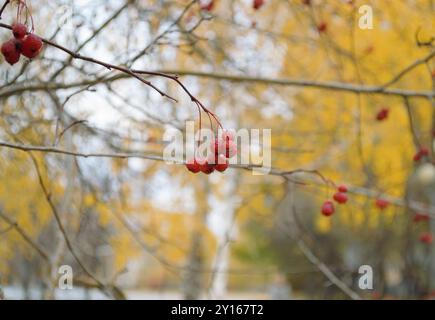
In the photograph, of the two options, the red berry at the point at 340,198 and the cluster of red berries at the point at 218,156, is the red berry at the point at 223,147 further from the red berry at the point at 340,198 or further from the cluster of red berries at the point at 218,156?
the red berry at the point at 340,198

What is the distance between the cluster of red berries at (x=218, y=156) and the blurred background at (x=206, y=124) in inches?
12.1

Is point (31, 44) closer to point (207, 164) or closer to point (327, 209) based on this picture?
point (207, 164)

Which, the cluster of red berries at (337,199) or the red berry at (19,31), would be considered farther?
the cluster of red berries at (337,199)

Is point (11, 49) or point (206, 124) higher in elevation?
point (206, 124)

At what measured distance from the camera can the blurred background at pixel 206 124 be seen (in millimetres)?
3113

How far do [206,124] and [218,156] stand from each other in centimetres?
405

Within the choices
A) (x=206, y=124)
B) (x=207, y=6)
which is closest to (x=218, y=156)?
(x=207, y=6)

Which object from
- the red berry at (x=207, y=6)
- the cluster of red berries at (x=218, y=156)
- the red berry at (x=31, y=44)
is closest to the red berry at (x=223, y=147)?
the cluster of red berries at (x=218, y=156)

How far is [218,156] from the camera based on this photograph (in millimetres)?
1675

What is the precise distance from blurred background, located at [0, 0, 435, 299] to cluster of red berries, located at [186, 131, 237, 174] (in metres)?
0.31

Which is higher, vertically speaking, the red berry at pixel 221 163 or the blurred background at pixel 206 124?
the blurred background at pixel 206 124

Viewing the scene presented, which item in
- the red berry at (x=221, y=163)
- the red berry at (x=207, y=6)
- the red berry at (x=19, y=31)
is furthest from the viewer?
the red berry at (x=207, y=6)

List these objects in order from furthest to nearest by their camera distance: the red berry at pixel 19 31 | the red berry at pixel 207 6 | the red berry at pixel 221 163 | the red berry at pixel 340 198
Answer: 1. the red berry at pixel 207 6
2. the red berry at pixel 340 198
3. the red berry at pixel 221 163
4. the red berry at pixel 19 31

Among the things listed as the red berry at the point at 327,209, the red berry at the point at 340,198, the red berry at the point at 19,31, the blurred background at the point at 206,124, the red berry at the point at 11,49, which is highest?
the blurred background at the point at 206,124
